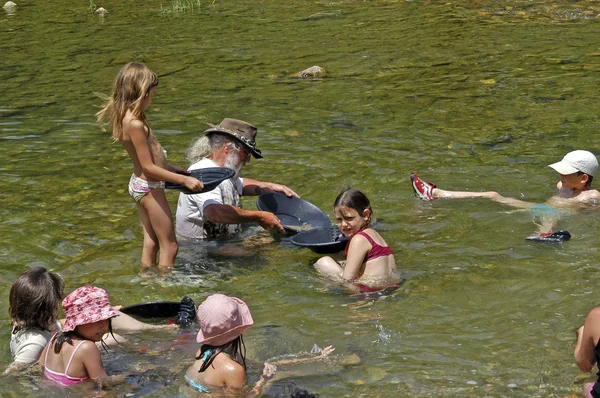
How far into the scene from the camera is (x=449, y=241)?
789cm

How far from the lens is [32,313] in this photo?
5641mm

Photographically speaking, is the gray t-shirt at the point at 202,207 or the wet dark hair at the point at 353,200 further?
the gray t-shirt at the point at 202,207

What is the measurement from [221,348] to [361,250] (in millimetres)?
1831

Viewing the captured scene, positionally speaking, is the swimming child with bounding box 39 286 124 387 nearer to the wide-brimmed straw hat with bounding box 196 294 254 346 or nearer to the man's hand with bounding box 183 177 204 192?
the wide-brimmed straw hat with bounding box 196 294 254 346

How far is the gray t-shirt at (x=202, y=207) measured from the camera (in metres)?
7.70

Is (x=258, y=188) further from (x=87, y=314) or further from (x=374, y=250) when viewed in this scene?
(x=87, y=314)

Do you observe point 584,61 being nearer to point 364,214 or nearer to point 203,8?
point 364,214

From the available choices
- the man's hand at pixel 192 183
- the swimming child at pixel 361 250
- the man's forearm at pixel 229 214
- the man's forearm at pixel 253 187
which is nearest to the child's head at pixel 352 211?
the swimming child at pixel 361 250

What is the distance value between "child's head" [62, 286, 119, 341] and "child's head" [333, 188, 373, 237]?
216cm

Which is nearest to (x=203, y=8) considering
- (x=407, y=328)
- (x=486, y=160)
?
(x=486, y=160)

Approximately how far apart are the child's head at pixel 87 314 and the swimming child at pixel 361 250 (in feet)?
6.91

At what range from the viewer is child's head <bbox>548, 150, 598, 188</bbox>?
27.7ft

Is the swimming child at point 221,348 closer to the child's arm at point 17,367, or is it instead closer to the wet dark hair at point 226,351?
the wet dark hair at point 226,351

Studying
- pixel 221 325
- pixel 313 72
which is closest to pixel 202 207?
pixel 221 325
